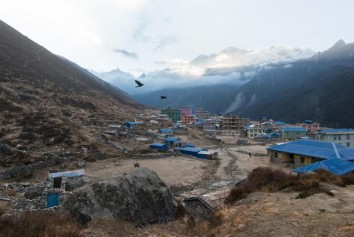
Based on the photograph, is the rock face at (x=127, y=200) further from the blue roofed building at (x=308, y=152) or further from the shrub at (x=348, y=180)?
the blue roofed building at (x=308, y=152)

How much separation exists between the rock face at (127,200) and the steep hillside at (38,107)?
96.4 feet

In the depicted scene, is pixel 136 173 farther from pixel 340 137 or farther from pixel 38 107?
pixel 340 137

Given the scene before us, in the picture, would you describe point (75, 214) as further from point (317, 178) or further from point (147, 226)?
point (317, 178)

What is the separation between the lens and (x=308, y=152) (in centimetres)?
4431

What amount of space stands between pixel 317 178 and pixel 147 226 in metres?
11.2

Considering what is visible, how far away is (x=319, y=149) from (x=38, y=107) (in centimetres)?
5243

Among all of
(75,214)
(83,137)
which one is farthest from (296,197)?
(83,137)

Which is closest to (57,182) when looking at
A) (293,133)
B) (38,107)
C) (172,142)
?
(38,107)

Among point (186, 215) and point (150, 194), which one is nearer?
point (150, 194)

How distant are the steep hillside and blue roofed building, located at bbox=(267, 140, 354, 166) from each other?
2844 centimetres

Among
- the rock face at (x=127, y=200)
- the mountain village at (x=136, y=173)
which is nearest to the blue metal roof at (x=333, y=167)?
the mountain village at (x=136, y=173)

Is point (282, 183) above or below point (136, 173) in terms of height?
below

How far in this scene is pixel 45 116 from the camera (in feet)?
200

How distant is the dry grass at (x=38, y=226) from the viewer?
1009cm
